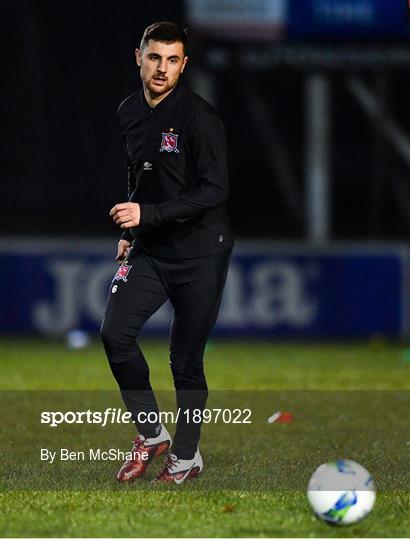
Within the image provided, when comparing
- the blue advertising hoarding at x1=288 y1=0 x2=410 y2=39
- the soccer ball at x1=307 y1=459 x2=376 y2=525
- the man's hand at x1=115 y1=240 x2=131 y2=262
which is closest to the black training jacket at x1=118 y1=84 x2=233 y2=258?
the man's hand at x1=115 y1=240 x2=131 y2=262

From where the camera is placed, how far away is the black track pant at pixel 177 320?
282 inches

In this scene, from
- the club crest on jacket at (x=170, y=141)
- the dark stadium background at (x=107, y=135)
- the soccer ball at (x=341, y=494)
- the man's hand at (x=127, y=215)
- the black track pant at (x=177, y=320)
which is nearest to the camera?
the soccer ball at (x=341, y=494)

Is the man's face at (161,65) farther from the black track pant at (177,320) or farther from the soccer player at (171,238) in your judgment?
the black track pant at (177,320)

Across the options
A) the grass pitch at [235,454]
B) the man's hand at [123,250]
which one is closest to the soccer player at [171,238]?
the man's hand at [123,250]

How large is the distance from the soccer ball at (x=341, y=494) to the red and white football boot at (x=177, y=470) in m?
1.11

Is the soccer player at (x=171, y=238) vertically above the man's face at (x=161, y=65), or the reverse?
the man's face at (x=161, y=65)

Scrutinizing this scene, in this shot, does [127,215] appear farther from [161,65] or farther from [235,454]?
[235,454]

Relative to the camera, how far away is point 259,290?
1548 cm

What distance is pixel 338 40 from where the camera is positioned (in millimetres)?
15836

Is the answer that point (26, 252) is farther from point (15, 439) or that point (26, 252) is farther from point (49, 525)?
point (49, 525)

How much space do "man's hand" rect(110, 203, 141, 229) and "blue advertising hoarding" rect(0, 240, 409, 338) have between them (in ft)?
27.5

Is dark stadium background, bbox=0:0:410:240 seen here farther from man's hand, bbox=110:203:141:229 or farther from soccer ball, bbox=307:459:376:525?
soccer ball, bbox=307:459:376:525

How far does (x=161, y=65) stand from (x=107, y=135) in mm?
13416

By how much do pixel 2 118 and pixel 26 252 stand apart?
4.44m
